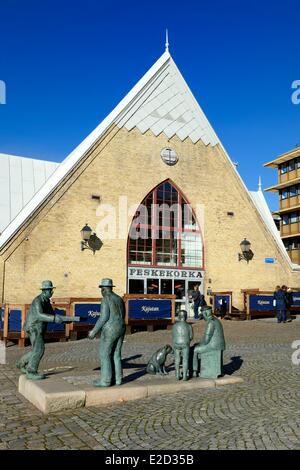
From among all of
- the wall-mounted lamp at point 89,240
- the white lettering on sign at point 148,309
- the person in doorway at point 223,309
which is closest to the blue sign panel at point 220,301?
the person in doorway at point 223,309

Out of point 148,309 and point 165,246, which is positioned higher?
point 165,246

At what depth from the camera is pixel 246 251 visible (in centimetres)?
2481

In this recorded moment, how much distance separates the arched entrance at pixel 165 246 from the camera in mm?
22531

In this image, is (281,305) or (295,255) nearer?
(281,305)

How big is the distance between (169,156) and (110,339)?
17.4 m

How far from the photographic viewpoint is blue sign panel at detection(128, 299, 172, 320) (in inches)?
694

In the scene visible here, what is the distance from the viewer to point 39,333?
7914 millimetres

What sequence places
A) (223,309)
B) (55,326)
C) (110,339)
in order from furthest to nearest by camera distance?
(223,309) → (55,326) → (110,339)

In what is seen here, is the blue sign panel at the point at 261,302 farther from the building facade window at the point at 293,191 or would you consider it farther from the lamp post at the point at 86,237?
the building facade window at the point at 293,191

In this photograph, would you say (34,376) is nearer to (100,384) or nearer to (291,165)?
(100,384)

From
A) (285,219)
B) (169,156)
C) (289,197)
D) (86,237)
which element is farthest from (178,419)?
(285,219)

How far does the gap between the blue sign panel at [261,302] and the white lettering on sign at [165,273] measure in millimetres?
3093

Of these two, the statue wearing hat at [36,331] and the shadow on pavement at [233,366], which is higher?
the statue wearing hat at [36,331]

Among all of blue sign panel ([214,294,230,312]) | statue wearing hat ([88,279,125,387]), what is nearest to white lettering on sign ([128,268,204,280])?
blue sign panel ([214,294,230,312])
